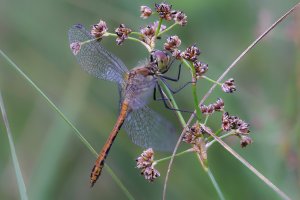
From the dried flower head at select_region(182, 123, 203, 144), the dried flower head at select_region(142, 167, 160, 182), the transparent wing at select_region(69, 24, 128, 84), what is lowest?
the dried flower head at select_region(142, 167, 160, 182)

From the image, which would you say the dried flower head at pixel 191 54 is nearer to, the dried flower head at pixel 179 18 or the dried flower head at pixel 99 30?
the dried flower head at pixel 179 18

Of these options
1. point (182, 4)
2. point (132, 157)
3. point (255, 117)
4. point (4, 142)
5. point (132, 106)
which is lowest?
point (4, 142)

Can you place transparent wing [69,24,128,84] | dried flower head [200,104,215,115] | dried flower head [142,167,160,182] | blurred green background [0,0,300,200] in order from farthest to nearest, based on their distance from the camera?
blurred green background [0,0,300,200], transparent wing [69,24,128,84], dried flower head [200,104,215,115], dried flower head [142,167,160,182]

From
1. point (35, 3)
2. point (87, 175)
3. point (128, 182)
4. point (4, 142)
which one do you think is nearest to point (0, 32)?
point (35, 3)

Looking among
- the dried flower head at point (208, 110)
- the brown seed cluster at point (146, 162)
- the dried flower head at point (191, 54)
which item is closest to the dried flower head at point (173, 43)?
the dried flower head at point (191, 54)

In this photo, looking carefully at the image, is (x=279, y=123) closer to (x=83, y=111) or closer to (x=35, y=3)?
(x=83, y=111)

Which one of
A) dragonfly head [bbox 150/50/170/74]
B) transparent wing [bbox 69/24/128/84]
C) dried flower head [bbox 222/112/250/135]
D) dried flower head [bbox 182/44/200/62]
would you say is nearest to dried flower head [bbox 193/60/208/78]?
dried flower head [bbox 182/44/200/62]

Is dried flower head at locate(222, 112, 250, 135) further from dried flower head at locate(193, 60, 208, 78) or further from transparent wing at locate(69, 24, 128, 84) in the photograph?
transparent wing at locate(69, 24, 128, 84)
